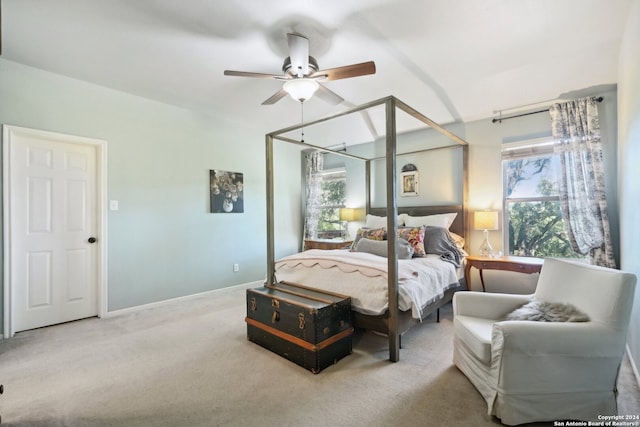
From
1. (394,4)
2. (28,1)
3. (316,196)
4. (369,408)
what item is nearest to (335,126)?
(316,196)

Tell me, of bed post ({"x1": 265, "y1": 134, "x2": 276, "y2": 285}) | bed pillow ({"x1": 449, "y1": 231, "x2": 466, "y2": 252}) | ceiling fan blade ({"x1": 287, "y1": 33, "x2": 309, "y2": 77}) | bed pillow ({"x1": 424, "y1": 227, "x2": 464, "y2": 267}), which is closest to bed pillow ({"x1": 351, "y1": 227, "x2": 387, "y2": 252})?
bed pillow ({"x1": 424, "y1": 227, "x2": 464, "y2": 267})

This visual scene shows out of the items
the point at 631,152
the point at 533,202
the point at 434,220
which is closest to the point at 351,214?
the point at 434,220

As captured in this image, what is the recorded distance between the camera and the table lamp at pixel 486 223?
353 cm

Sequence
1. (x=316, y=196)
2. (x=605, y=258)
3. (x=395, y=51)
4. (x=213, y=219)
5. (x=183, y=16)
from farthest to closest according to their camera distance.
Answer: (x=316, y=196)
(x=213, y=219)
(x=605, y=258)
(x=395, y=51)
(x=183, y=16)

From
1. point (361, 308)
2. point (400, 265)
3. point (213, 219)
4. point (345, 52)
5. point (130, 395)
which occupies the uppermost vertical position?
point (345, 52)

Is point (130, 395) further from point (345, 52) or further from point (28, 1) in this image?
point (345, 52)

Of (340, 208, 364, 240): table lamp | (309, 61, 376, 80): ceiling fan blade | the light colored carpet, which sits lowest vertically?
the light colored carpet

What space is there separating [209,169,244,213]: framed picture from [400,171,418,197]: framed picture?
261 cm

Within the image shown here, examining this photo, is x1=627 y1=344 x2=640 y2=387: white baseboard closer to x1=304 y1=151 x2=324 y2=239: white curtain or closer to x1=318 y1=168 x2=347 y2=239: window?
x1=318 y1=168 x2=347 y2=239: window

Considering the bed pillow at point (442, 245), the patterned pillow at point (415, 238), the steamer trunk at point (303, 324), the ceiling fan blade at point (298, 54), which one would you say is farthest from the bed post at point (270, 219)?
the bed pillow at point (442, 245)

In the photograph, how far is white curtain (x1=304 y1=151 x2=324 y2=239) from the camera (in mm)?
5605

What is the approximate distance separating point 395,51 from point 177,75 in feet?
7.41

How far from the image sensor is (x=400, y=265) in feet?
9.12

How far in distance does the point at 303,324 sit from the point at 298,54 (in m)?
2.15
